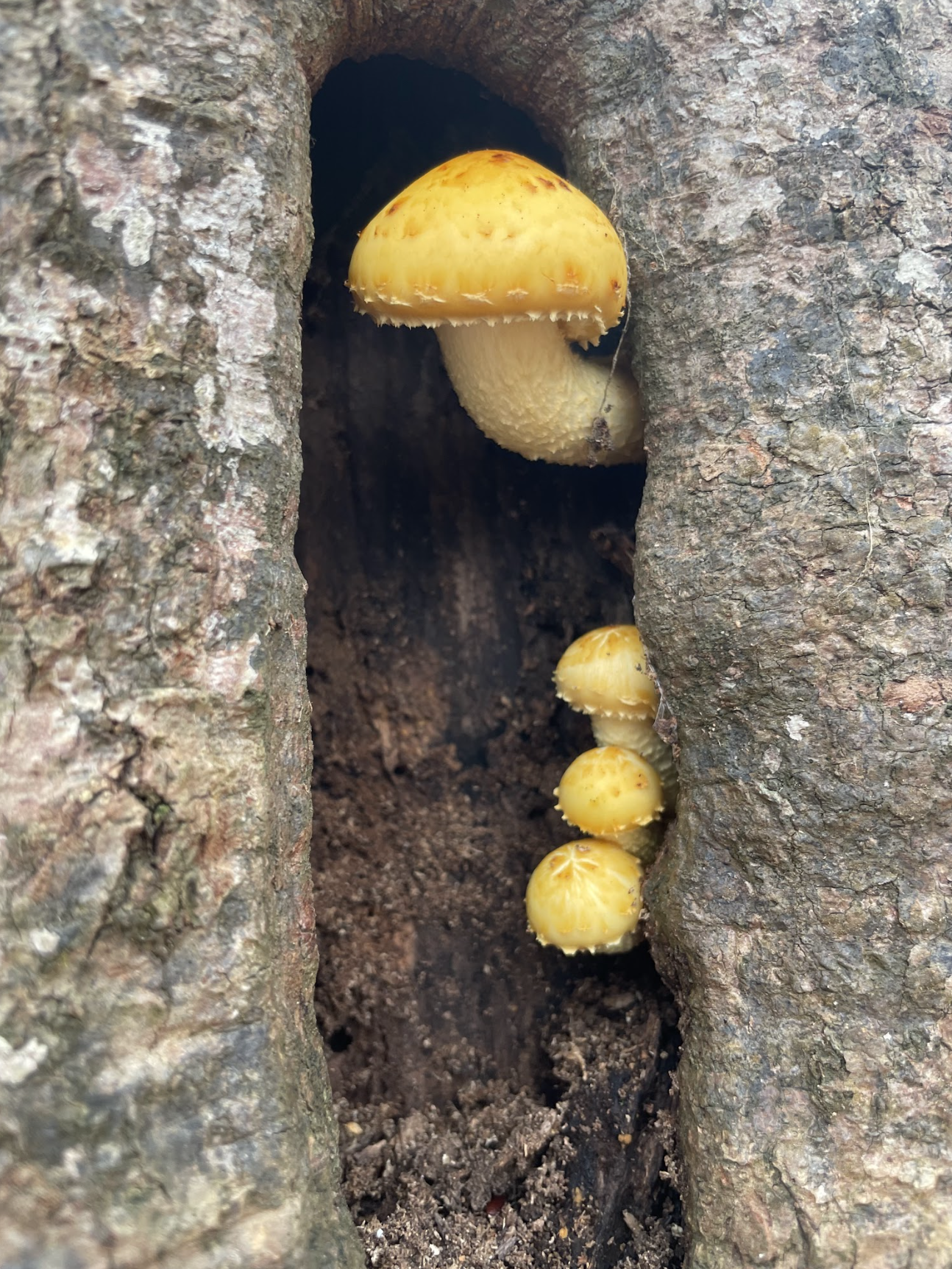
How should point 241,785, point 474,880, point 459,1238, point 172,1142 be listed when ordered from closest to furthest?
1. point 172,1142
2. point 241,785
3. point 459,1238
4. point 474,880

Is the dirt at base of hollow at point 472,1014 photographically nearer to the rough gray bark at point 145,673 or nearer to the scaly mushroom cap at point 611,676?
the scaly mushroom cap at point 611,676

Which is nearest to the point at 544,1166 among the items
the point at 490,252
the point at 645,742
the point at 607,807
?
the point at 607,807

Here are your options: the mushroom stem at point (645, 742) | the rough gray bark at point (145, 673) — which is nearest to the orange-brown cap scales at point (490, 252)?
the rough gray bark at point (145, 673)

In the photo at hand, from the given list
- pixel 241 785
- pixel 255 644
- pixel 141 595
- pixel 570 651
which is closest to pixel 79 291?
pixel 141 595

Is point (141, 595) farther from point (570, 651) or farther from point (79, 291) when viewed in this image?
point (570, 651)

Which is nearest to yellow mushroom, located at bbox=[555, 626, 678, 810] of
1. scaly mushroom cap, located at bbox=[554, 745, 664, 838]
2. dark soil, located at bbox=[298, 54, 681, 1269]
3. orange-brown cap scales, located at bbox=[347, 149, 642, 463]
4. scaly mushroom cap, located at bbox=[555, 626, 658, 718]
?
scaly mushroom cap, located at bbox=[555, 626, 658, 718]

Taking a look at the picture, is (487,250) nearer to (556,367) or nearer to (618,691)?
(556,367)
